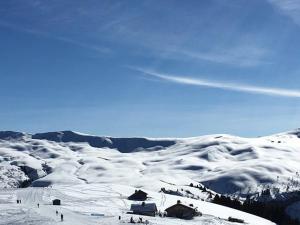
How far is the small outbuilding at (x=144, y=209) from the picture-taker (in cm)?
9912

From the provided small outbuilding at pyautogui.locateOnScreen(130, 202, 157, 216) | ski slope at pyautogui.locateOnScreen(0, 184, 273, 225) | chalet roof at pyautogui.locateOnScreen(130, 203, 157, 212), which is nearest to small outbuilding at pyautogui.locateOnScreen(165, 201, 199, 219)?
ski slope at pyautogui.locateOnScreen(0, 184, 273, 225)

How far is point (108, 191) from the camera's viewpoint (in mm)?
153875

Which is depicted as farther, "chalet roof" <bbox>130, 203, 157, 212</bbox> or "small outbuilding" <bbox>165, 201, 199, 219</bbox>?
"chalet roof" <bbox>130, 203, 157, 212</bbox>

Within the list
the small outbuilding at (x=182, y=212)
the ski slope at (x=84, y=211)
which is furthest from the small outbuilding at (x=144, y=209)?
the small outbuilding at (x=182, y=212)

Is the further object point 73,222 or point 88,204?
point 88,204

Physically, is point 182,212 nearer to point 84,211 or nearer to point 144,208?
point 144,208

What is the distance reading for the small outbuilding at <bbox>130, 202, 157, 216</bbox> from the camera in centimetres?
9912

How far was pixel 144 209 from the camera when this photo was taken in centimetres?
9981

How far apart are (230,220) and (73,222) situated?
34.0 metres

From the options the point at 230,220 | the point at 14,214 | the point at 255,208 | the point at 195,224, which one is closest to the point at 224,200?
the point at 255,208

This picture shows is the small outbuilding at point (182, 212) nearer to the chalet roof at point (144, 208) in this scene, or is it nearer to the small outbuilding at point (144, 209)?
the small outbuilding at point (144, 209)

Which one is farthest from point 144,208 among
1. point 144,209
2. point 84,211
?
point 84,211

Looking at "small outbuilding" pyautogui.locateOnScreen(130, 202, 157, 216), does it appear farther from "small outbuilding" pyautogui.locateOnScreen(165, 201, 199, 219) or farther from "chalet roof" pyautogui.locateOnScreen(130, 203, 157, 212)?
"small outbuilding" pyautogui.locateOnScreen(165, 201, 199, 219)

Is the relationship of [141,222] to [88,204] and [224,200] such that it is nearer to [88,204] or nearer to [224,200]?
[88,204]
